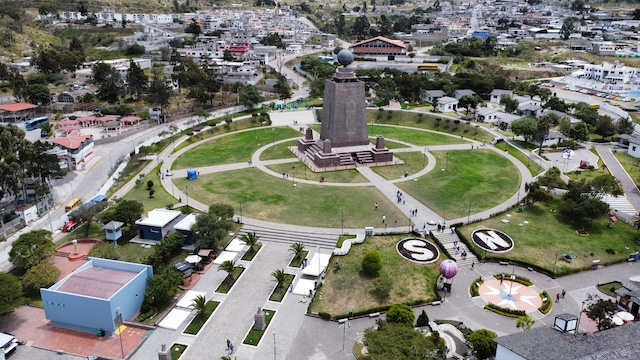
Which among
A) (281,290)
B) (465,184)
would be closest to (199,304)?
(281,290)

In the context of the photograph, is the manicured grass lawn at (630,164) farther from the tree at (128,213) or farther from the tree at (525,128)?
the tree at (128,213)

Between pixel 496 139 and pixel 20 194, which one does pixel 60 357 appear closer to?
pixel 20 194

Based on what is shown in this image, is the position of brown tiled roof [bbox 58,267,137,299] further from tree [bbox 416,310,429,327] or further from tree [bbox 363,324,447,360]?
tree [bbox 416,310,429,327]

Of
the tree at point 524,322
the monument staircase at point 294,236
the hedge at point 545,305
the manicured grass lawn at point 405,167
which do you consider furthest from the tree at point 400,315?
the manicured grass lawn at point 405,167

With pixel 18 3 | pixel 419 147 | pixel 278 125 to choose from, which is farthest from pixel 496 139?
pixel 18 3

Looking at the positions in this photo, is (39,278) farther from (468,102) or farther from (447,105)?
(447,105)

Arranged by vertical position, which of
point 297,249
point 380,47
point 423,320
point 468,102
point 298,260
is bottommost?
point 298,260

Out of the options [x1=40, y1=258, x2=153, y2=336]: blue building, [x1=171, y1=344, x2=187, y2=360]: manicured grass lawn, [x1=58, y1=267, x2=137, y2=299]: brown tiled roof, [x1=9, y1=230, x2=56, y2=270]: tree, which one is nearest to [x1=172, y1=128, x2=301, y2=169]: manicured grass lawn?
[x1=9, y1=230, x2=56, y2=270]: tree

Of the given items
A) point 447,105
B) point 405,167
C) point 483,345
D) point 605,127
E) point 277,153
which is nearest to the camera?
point 483,345
